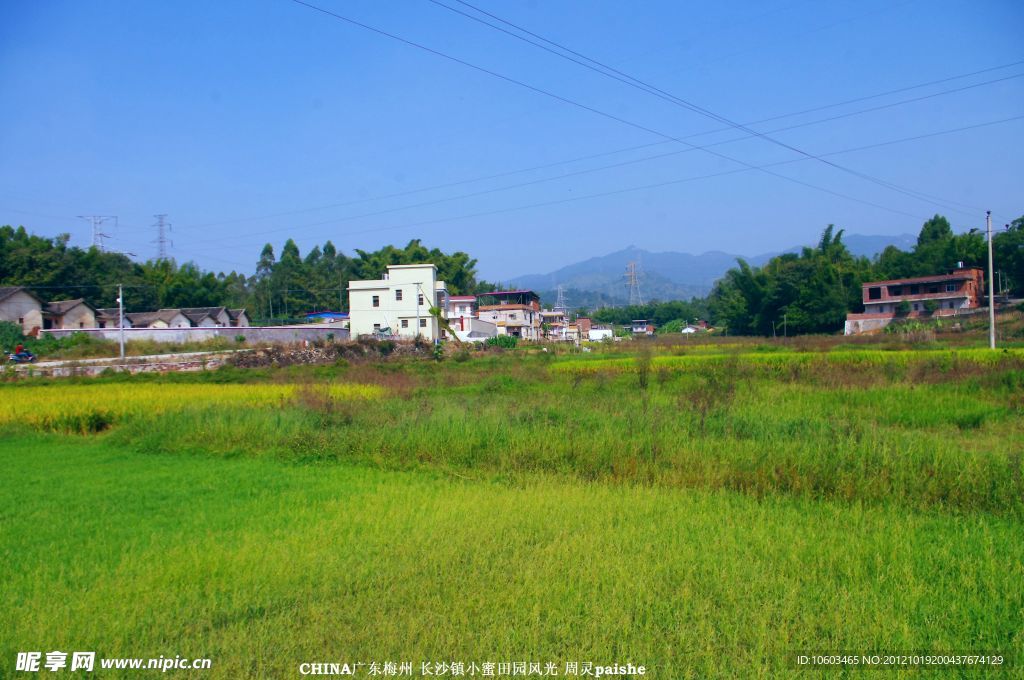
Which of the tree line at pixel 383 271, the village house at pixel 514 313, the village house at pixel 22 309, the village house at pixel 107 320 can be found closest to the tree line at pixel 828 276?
the tree line at pixel 383 271

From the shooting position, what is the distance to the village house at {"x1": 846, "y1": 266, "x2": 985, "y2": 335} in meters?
46.4

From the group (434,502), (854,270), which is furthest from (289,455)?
(854,270)

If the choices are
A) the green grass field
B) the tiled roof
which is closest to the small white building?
the tiled roof

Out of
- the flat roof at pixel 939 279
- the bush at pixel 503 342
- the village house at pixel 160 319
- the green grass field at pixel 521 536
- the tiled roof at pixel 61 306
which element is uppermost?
the flat roof at pixel 939 279

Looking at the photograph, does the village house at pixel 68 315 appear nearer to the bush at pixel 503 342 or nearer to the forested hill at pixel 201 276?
the forested hill at pixel 201 276

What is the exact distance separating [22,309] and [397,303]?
948 inches

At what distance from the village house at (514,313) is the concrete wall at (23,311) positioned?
36242 mm

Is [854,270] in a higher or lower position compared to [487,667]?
higher

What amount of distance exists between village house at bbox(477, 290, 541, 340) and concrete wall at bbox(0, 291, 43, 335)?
3624cm

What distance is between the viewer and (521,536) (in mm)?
5574

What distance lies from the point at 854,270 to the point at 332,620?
60229mm

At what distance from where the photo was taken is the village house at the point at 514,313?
213 feet

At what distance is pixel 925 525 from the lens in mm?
5840

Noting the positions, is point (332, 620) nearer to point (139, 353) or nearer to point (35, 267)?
point (139, 353)
